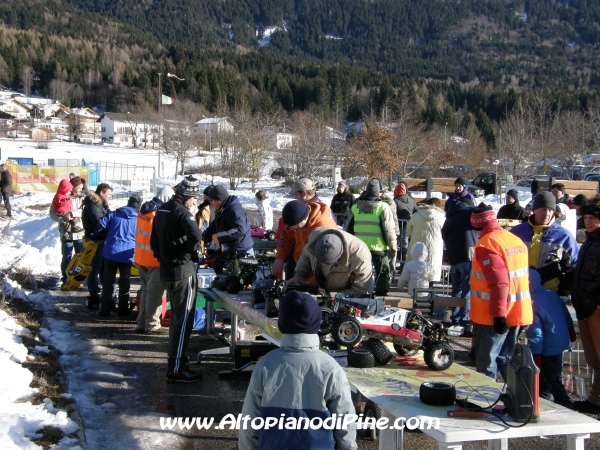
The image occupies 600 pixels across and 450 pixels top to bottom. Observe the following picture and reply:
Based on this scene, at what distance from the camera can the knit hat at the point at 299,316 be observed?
312 centimetres

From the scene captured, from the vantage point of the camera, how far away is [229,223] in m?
7.85

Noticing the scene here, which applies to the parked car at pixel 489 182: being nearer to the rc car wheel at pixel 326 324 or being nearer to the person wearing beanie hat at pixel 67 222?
the person wearing beanie hat at pixel 67 222

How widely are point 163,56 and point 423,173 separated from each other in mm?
115003

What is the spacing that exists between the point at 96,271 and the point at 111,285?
857 millimetres

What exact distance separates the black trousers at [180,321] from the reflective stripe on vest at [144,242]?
1.68 meters

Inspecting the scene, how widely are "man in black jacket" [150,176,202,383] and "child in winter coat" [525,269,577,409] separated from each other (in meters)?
3.04

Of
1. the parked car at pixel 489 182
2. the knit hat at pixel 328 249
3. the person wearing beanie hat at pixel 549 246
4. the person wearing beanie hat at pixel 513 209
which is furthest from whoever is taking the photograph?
the parked car at pixel 489 182

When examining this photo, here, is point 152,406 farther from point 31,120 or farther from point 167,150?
point 31,120

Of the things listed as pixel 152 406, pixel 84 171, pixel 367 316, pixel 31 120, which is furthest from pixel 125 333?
pixel 31 120

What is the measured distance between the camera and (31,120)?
361 feet

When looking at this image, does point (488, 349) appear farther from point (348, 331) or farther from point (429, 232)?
point (429, 232)

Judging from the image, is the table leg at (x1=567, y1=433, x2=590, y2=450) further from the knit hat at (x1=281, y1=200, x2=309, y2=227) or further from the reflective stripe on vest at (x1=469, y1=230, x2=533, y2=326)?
the knit hat at (x1=281, y1=200, x2=309, y2=227)

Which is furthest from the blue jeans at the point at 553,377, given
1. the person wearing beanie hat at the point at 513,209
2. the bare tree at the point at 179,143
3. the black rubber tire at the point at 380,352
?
the bare tree at the point at 179,143

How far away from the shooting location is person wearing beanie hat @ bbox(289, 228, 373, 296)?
5520 mm
